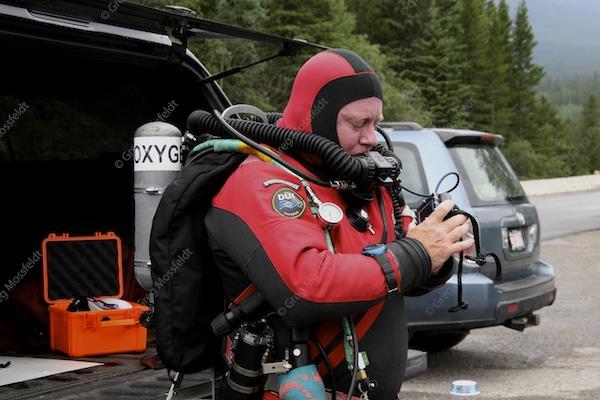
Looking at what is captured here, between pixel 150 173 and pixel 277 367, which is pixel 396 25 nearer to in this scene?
pixel 150 173

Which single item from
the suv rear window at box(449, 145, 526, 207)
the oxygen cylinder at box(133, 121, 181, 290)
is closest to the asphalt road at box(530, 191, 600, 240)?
the suv rear window at box(449, 145, 526, 207)

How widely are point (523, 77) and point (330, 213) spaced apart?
4119 inches

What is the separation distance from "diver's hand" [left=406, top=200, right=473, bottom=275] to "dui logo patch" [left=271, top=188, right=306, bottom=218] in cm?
38

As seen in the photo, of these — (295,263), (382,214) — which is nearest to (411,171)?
(382,214)

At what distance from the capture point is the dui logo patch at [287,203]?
2473 millimetres

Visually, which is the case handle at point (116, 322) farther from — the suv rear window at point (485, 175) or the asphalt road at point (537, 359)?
the suv rear window at point (485, 175)

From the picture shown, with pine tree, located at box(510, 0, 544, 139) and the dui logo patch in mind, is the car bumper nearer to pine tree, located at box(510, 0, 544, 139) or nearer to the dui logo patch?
the dui logo patch

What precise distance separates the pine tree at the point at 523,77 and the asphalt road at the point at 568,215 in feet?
223

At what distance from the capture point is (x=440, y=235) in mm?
2617

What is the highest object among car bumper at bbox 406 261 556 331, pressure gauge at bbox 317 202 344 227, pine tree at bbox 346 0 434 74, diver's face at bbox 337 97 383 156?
pine tree at bbox 346 0 434 74

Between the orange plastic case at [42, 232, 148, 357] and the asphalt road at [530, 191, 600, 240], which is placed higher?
the orange plastic case at [42, 232, 148, 357]

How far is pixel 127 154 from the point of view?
5125mm

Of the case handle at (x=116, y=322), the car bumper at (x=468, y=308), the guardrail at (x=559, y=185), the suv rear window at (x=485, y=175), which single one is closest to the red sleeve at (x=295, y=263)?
the case handle at (x=116, y=322)

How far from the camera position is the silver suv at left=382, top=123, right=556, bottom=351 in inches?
243
